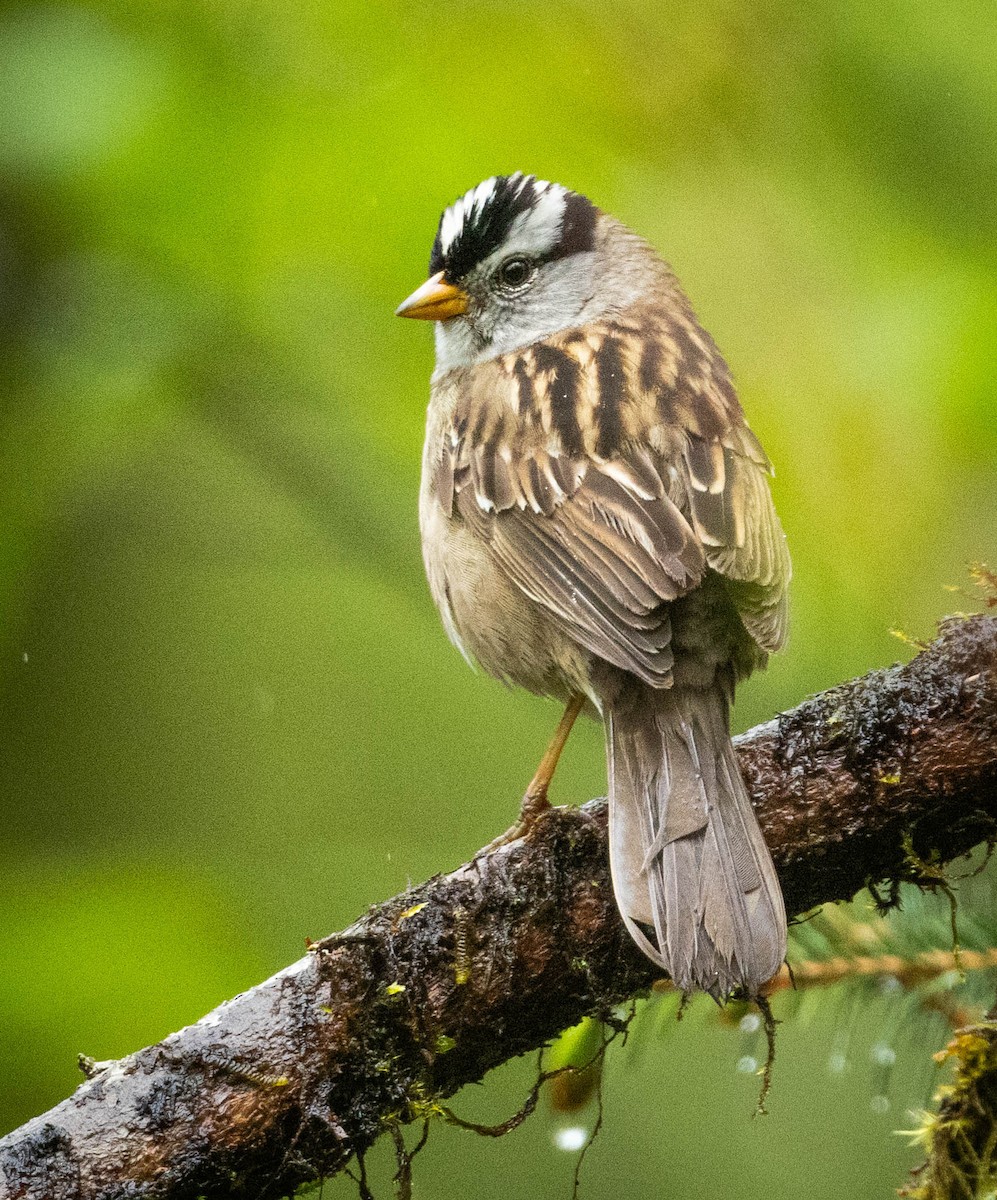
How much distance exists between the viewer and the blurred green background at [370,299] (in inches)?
124

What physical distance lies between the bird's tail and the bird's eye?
5.34 ft

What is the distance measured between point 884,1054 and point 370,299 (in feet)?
7.39

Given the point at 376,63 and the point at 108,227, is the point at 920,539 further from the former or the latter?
the point at 108,227

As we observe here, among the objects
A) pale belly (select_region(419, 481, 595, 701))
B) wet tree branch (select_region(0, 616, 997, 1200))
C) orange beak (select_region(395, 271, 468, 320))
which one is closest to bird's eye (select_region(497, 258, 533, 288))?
orange beak (select_region(395, 271, 468, 320))

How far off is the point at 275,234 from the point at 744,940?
204cm

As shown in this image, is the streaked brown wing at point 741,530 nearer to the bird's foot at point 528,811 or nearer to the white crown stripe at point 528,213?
the bird's foot at point 528,811

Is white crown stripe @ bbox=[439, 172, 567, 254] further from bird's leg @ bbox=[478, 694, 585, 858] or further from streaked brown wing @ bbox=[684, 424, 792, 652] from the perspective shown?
bird's leg @ bbox=[478, 694, 585, 858]

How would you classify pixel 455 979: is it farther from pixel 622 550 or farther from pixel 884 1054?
pixel 622 550

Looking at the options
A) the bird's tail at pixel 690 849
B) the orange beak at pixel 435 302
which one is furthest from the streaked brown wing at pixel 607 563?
the orange beak at pixel 435 302

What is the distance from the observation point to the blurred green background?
124 inches

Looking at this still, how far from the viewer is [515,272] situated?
4.30m

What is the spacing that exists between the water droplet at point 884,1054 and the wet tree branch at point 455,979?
31 centimetres

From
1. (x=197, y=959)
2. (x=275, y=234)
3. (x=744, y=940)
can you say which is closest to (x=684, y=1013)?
(x=744, y=940)

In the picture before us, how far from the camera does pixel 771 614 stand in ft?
10.3
